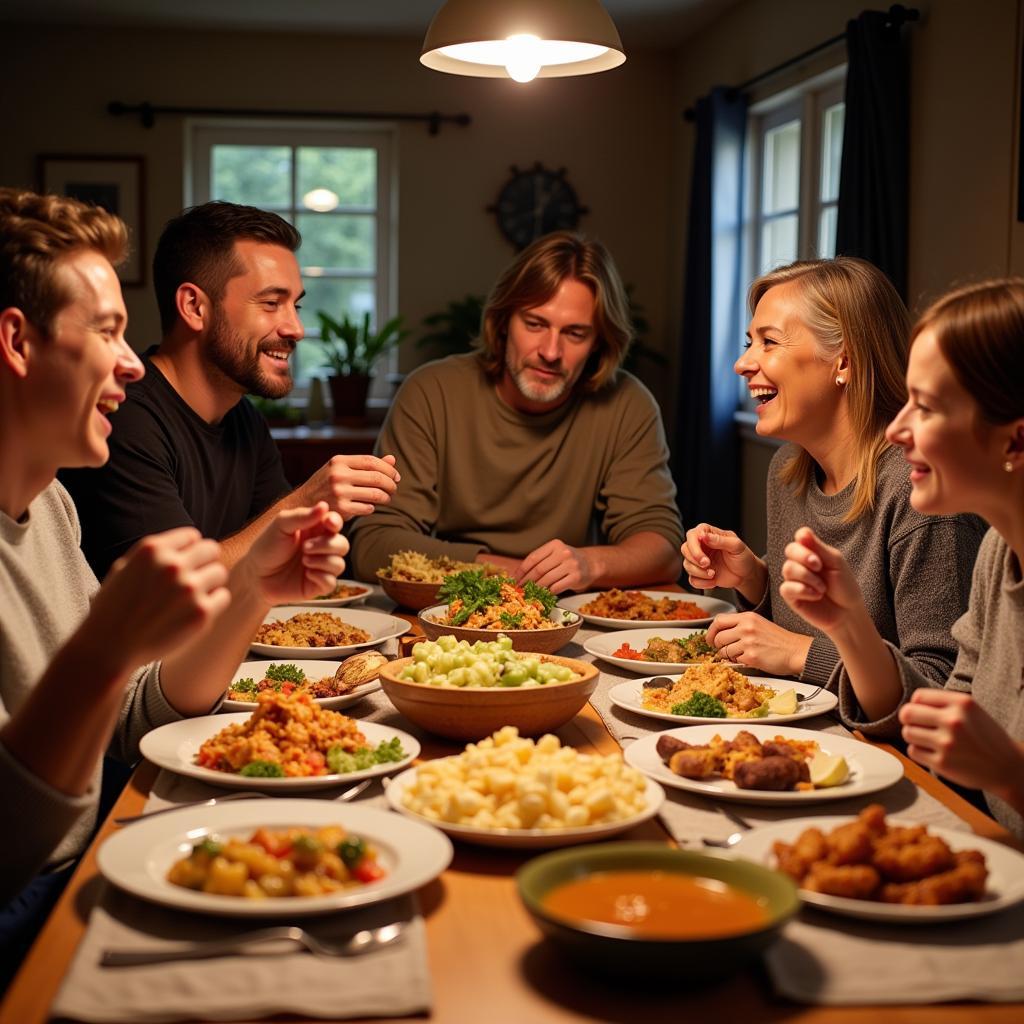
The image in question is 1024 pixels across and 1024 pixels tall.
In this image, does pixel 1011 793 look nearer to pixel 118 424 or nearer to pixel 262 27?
pixel 118 424

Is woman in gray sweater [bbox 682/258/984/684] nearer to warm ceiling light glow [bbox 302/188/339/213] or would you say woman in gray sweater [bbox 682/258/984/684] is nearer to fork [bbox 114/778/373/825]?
fork [bbox 114/778/373/825]

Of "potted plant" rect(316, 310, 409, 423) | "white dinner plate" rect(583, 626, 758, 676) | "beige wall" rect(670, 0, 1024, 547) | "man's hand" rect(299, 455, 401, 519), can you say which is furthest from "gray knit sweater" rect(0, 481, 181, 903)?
"potted plant" rect(316, 310, 409, 423)

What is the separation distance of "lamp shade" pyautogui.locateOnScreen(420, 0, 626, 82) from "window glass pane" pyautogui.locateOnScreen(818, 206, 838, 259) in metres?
3.01

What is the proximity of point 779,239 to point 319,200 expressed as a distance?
2658 millimetres

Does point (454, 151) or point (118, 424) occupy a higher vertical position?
point (454, 151)

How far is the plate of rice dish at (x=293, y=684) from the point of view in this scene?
69.1 inches

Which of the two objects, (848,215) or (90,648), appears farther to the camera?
(848,215)

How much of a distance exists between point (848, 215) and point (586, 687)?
11.1ft

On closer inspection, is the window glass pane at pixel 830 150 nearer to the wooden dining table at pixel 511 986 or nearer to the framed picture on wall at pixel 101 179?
the framed picture on wall at pixel 101 179

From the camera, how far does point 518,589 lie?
7.23ft

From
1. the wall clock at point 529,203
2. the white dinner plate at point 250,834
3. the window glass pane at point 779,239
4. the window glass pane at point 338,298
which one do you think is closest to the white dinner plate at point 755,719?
the white dinner plate at point 250,834

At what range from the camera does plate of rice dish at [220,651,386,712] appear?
1.76 metres

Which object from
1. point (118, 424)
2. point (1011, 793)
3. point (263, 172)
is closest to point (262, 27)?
point (263, 172)

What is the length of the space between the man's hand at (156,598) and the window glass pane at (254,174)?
247 inches
